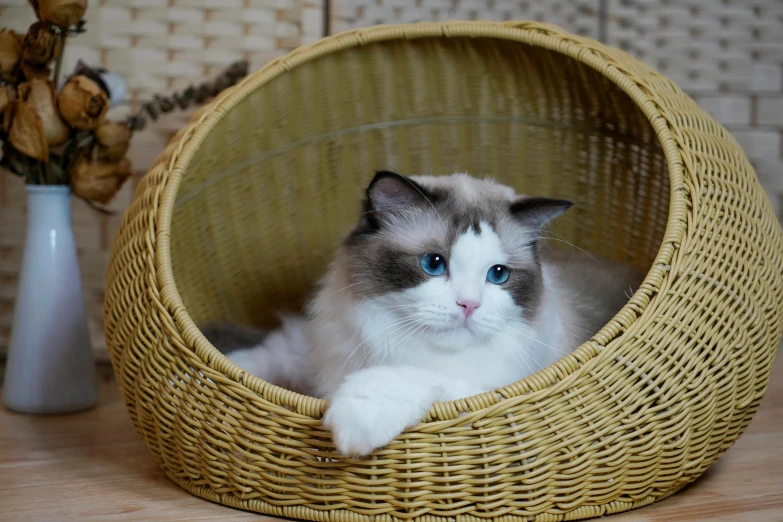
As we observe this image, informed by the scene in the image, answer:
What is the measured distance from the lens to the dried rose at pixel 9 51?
216cm

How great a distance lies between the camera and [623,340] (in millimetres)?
1434

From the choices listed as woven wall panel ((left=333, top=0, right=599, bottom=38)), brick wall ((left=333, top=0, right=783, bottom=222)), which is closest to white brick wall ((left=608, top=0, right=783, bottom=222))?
brick wall ((left=333, top=0, right=783, bottom=222))

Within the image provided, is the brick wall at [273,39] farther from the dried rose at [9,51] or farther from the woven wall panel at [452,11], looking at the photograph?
the dried rose at [9,51]

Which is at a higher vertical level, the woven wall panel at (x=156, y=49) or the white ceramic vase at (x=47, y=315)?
the woven wall panel at (x=156, y=49)

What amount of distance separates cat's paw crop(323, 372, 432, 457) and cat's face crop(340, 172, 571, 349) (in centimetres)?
18

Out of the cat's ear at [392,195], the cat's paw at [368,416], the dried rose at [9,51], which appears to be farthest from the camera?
the dried rose at [9,51]

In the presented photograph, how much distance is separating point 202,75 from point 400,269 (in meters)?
1.61

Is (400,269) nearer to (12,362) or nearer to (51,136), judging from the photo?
(51,136)

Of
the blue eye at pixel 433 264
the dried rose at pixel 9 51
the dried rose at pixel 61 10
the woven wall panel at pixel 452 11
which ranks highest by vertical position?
the dried rose at pixel 61 10

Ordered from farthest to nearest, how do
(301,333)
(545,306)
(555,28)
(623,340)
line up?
(301,333)
(555,28)
(545,306)
(623,340)

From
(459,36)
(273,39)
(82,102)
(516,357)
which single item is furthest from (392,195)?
(273,39)

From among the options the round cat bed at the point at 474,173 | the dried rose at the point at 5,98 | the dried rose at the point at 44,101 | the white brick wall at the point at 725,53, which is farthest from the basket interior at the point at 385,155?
the white brick wall at the point at 725,53

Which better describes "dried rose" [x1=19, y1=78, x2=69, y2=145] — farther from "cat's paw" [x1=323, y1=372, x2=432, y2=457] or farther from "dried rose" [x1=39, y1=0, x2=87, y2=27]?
"cat's paw" [x1=323, y1=372, x2=432, y2=457]

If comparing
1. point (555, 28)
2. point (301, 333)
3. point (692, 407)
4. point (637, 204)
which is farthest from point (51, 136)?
point (692, 407)
